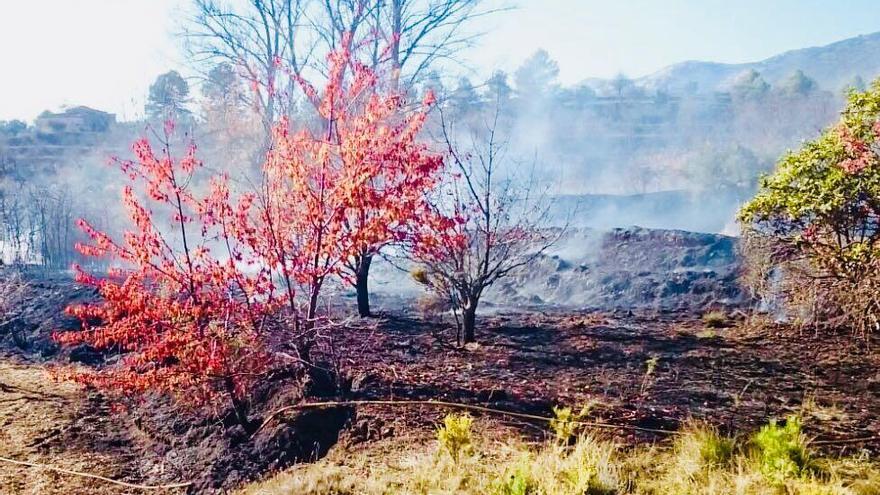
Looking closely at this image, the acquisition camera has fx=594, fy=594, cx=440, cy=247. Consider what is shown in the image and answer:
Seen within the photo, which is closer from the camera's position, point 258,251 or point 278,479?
point 278,479

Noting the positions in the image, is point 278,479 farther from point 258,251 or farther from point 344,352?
point 344,352

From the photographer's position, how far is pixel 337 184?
5.08 m

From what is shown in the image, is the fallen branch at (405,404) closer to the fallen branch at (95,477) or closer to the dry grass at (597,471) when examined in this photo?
the dry grass at (597,471)

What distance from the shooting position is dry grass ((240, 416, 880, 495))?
11.0ft

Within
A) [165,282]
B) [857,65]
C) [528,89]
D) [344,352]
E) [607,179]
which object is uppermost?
[857,65]

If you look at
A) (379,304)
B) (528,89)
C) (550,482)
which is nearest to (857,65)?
(528,89)

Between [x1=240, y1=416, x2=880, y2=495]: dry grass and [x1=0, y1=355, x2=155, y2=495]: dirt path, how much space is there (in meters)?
1.74

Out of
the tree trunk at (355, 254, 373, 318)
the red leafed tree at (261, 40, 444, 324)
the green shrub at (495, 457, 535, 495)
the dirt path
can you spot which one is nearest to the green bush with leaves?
the red leafed tree at (261, 40, 444, 324)

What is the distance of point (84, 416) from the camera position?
630 centimetres

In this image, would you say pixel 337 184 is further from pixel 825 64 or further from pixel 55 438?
pixel 825 64

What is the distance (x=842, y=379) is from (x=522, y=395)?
3069mm

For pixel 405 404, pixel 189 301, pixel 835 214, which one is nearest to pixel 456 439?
pixel 405 404

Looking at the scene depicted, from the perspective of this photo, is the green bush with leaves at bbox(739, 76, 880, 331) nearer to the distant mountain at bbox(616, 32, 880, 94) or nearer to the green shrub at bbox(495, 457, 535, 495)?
the green shrub at bbox(495, 457, 535, 495)

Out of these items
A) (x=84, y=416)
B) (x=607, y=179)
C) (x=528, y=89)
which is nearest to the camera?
(x=84, y=416)
